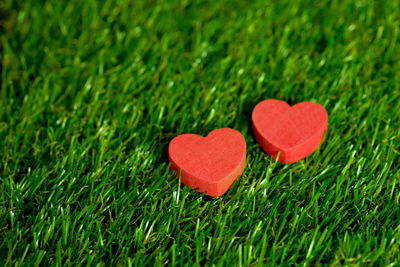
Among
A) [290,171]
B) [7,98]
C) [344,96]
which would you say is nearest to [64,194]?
[7,98]

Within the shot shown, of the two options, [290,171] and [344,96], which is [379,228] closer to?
[290,171]

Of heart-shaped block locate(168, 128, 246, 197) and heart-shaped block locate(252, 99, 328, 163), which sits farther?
heart-shaped block locate(252, 99, 328, 163)

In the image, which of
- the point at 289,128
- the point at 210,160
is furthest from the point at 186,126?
the point at 289,128

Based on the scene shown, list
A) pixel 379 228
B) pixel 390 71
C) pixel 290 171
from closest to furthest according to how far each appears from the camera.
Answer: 1. pixel 379 228
2. pixel 290 171
3. pixel 390 71

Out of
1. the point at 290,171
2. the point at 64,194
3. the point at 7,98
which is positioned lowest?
the point at 290,171
